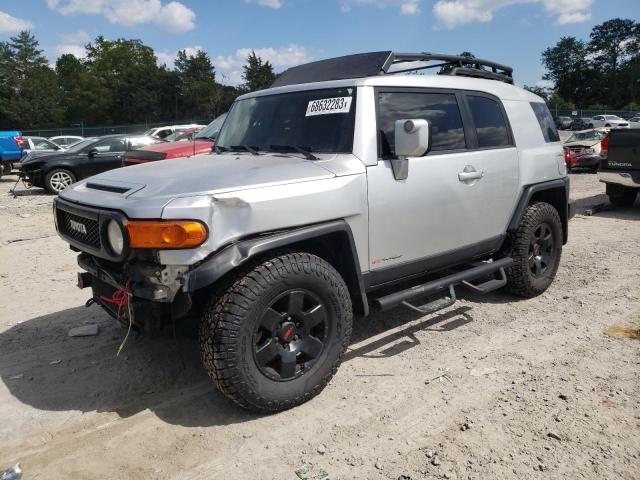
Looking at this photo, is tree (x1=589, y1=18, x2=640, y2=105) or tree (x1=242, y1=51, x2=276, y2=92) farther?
tree (x1=589, y1=18, x2=640, y2=105)

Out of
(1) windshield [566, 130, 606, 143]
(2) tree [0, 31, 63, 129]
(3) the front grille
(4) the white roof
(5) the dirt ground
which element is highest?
(2) tree [0, 31, 63, 129]

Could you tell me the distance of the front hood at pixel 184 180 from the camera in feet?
9.13

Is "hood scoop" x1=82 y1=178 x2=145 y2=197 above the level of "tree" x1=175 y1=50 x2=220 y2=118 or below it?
below

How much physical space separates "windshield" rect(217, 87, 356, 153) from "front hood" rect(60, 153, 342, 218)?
19 centimetres

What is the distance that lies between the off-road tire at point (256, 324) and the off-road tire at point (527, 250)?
2.28 metres

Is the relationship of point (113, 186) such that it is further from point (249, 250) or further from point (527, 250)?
point (527, 250)

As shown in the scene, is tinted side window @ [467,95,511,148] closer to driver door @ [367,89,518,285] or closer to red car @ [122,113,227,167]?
driver door @ [367,89,518,285]

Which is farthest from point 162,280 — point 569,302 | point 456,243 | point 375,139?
point 569,302

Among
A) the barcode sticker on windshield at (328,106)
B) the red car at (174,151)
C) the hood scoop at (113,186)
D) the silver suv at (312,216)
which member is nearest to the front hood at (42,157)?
the red car at (174,151)

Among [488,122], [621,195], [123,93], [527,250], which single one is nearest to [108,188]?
[488,122]

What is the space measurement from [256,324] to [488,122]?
9.24 ft

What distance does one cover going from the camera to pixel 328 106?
361 centimetres

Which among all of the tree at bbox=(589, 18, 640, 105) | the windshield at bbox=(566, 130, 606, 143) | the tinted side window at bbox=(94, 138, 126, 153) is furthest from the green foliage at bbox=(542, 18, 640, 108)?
the tinted side window at bbox=(94, 138, 126, 153)

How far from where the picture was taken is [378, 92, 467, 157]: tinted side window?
359 cm
